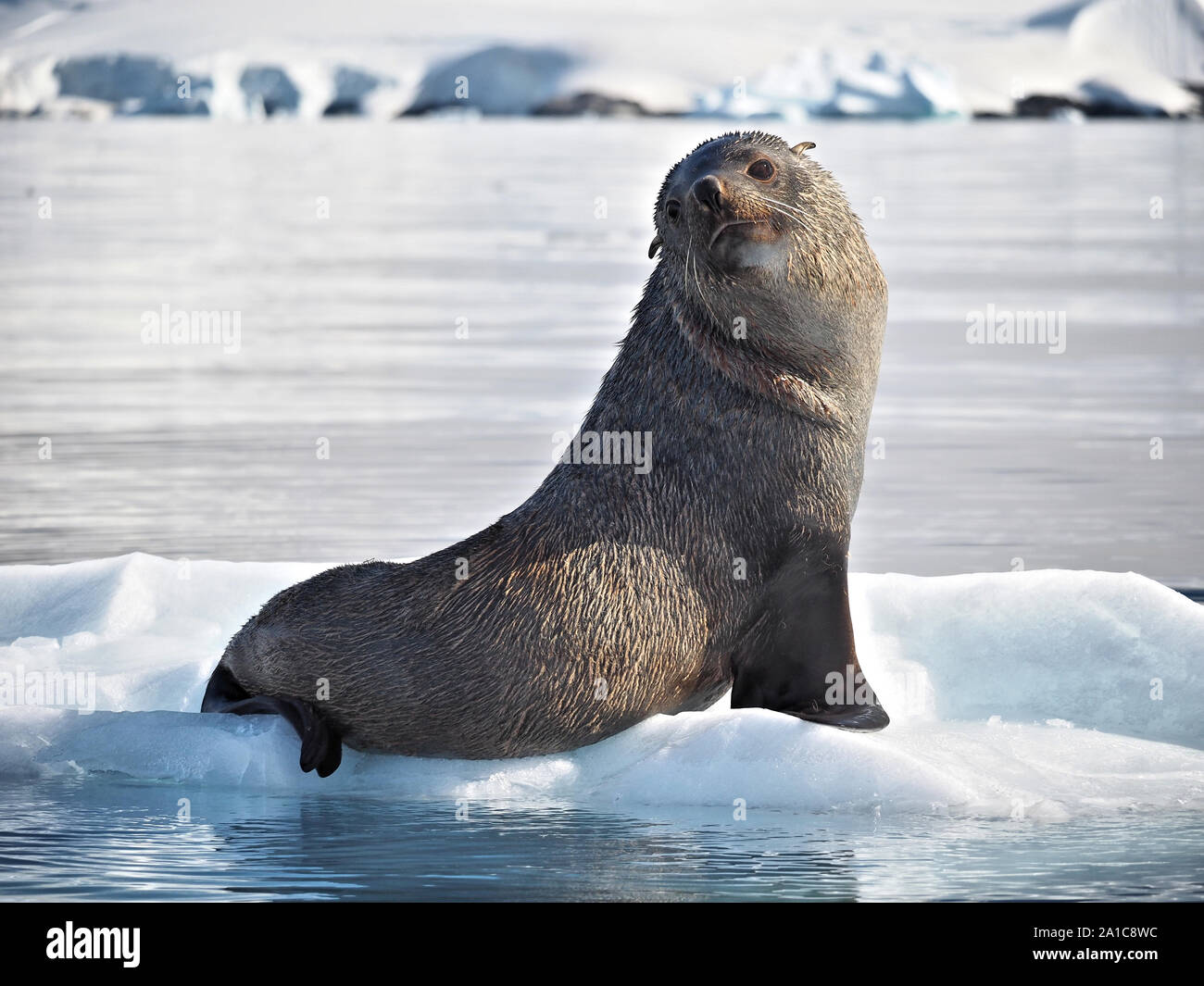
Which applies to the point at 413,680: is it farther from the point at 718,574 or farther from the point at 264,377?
the point at 264,377

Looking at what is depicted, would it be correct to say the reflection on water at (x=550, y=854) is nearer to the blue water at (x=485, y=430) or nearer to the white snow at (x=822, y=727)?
the blue water at (x=485, y=430)

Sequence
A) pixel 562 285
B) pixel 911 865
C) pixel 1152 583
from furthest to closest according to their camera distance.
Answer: pixel 562 285
pixel 1152 583
pixel 911 865

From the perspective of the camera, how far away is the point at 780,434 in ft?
28.3

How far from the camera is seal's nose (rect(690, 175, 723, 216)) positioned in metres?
8.37

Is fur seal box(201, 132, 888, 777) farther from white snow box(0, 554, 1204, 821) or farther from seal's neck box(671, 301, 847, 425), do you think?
white snow box(0, 554, 1204, 821)

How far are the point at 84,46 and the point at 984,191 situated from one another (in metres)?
123

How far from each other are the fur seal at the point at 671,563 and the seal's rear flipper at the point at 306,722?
11mm

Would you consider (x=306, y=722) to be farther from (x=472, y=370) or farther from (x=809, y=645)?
(x=472, y=370)

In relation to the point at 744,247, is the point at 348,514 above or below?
below

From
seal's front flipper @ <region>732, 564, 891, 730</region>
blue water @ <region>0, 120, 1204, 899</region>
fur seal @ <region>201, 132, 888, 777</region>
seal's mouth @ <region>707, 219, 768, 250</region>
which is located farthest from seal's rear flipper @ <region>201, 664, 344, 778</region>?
seal's mouth @ <region>707, 219, 768, 250</region>

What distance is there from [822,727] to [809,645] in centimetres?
47

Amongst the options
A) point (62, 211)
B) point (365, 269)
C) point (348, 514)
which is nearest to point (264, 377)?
point (348, 514)

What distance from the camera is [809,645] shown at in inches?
336

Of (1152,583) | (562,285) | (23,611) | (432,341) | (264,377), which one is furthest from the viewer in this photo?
(562,285)
